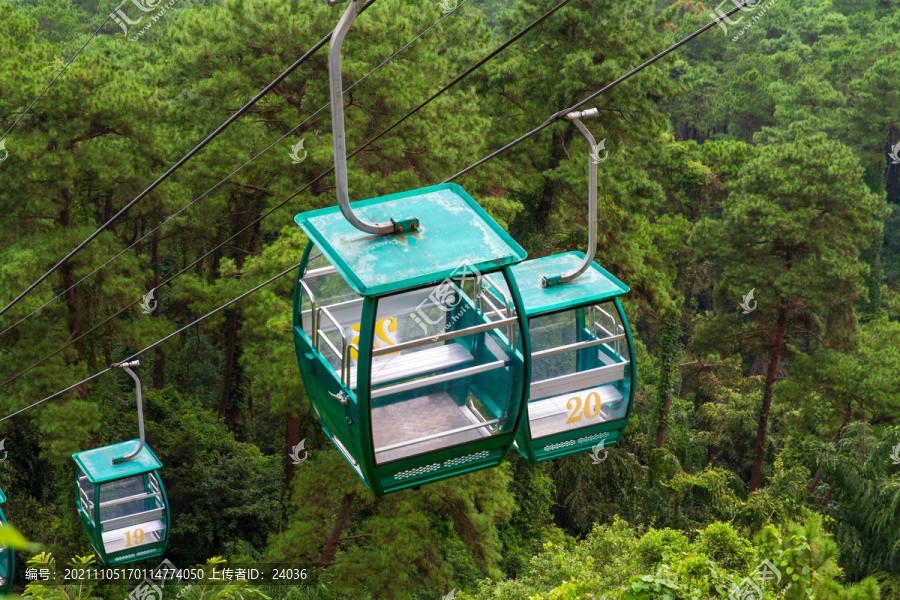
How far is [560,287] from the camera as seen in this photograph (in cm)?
639

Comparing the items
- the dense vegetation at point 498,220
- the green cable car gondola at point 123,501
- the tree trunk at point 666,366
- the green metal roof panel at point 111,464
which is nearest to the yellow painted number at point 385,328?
the dense vegetation at point 498,220

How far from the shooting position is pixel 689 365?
1095 inches

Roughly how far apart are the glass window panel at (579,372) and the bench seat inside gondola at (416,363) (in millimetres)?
1252

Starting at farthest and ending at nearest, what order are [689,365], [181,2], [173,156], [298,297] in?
[181,2] < [689,365] < [173,156] < [298,297]

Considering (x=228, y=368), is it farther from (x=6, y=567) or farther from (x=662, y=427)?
(x=662, y=427)

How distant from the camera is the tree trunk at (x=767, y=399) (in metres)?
21.1

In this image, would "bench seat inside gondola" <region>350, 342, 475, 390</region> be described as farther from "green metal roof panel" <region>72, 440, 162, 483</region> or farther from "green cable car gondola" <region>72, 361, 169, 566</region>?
"green metal roof panel" <region>72, 440, 162, 483</region>

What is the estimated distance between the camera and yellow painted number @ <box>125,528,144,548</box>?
1216cm

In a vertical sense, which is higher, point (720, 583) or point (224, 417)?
point (720, 583)

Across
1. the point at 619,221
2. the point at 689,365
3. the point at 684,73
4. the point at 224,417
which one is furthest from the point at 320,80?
the point at 684,73

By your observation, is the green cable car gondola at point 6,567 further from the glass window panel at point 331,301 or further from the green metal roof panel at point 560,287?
the green metal roof panel at point 560,287

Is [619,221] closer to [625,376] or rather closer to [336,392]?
[625,376]

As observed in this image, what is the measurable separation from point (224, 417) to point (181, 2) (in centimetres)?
2053

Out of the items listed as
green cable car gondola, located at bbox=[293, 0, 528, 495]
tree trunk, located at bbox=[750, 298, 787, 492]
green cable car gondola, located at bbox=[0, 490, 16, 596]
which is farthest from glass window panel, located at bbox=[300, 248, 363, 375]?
tree trunk, located at bbox=[750, 298, 787, 492]
